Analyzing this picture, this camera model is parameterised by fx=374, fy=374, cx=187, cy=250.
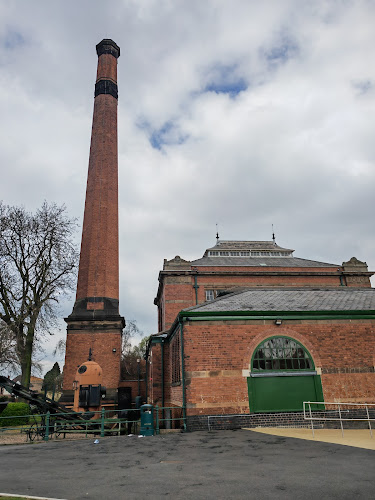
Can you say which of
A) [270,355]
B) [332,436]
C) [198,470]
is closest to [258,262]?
[270,355]

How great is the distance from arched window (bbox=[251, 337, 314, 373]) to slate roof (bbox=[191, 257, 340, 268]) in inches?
651

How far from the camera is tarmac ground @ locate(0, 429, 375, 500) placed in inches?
207

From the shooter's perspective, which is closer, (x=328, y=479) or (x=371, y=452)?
(x=328, y=479)

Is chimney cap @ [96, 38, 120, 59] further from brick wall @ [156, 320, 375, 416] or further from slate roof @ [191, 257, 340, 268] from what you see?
brick wall @ [156, 320, 375, 416]

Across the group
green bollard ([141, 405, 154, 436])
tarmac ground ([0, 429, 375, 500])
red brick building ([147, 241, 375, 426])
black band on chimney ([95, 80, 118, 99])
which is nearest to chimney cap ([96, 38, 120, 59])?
black band on chimney ([95, 80, 118, 99])

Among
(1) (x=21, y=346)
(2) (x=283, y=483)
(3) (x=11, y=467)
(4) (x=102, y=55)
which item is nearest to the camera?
(2) (x=283, y=483)

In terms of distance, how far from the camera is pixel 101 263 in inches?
969

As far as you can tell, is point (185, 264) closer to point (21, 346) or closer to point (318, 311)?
point (21, 346)

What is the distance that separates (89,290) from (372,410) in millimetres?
16989

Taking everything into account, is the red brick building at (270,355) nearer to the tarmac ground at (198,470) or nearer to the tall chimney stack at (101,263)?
the tarmac ground at (198,470)

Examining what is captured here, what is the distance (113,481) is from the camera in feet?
19.8

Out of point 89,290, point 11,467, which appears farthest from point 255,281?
point 11,467

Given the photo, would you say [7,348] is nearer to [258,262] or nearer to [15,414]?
[15,414]

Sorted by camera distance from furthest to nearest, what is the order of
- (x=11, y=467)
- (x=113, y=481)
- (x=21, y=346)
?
(x=21, y=346) < (x=11, y=467) < (x=113, y=481)
